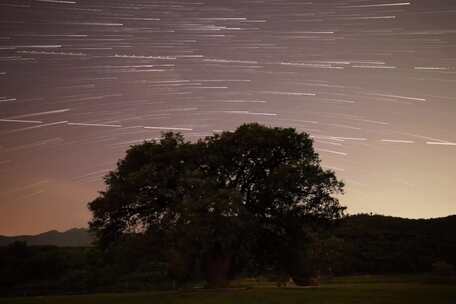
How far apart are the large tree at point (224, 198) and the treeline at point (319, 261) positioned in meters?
1.97

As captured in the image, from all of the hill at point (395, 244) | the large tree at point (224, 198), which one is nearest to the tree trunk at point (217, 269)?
the large tree at point (224, 198)

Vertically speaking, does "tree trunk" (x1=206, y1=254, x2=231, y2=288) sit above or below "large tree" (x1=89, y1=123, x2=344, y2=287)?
below

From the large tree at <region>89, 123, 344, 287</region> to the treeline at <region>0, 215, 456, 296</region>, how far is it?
197 cm

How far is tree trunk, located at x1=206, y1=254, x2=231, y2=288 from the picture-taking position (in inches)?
1395

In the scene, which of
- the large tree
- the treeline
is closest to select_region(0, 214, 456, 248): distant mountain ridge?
the treeline

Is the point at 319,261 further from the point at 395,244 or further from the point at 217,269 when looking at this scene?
the point at 395,244

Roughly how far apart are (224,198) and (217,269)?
731 cm

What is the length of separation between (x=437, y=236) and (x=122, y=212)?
6945 centimetres

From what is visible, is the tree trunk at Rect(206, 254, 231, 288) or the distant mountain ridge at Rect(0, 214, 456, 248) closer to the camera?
the tree trunk at Rect(206, 254, 231, 288)

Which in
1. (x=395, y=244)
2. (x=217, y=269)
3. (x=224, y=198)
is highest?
(x=224, y=198)

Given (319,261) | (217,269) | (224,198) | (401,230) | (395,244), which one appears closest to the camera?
(224,198)

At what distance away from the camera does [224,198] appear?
1238 inches

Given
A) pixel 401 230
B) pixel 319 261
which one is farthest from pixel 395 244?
pixel 319 261

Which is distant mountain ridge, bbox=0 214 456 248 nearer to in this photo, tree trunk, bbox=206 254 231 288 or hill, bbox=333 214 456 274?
hill, bbox=333 214 456 274
